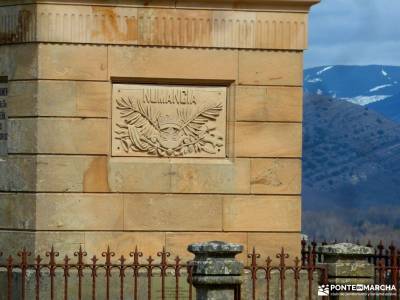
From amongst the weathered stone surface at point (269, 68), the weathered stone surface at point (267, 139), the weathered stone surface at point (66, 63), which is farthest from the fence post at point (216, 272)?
the weathered stone surface at point (269, 68)

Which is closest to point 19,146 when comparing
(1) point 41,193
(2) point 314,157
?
(1) point 41,193

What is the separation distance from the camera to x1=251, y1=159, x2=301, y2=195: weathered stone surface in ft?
77.2

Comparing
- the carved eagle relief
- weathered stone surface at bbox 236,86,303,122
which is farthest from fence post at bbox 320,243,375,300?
the carved eagle relief

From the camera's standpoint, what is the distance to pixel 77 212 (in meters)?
23.1

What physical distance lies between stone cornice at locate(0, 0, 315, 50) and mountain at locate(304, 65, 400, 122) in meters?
101

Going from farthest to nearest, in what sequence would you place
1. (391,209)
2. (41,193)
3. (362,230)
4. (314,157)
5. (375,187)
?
(314,157) → (375,187) → (391,209) → (362,230) → (41,193)

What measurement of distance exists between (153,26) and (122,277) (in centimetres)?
318

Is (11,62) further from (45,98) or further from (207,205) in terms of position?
(207,205)

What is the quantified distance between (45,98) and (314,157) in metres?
86.5

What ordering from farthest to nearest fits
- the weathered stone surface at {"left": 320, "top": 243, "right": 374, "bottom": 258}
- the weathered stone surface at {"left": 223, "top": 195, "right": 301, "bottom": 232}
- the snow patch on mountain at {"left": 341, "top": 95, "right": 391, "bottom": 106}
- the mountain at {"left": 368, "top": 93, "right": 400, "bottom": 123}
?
1. the snow patch on mountain at {"left": 341, "top": 95, "right": 391, "bottom": 106}
2. the mountain at {"left": 368, "top": 93, "right": 400, "bottom": 123}
3. the weathered stone surface at {"left": 223, "top": 195, "right": 301, "bottom": 232}
4. the weathered stone surface at {"left": 320, "top": 243, "right": 374, "bottom": 258}

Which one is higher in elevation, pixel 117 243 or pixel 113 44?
pixel 113 44

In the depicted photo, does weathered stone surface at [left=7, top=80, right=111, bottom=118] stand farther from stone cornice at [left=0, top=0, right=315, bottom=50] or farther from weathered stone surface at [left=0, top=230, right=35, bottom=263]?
weathered stone surface at [left=0, top=230, right=35, bottom=263]

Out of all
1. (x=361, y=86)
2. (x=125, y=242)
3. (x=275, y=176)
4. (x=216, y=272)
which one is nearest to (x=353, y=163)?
(x=361, y=86)

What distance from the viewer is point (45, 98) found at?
2311 cm
